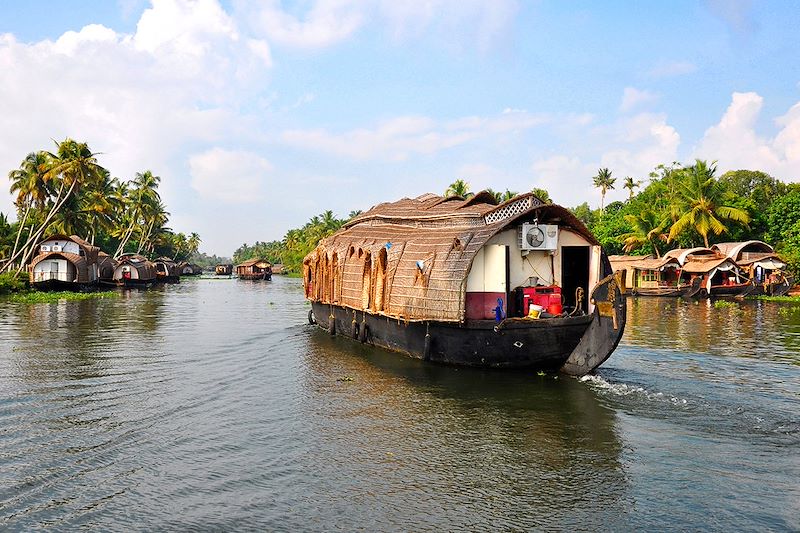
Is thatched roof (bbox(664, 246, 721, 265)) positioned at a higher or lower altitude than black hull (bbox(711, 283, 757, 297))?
higher

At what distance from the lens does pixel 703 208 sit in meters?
34.9

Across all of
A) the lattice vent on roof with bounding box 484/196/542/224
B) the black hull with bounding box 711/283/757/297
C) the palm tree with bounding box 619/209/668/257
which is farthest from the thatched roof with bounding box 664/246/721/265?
the lattice vent on roof with bounding box 484/196/542/224

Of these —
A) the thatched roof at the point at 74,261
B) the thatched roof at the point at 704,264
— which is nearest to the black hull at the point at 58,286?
the thatched roof at the point at 74,261

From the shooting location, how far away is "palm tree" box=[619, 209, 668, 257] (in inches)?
1489

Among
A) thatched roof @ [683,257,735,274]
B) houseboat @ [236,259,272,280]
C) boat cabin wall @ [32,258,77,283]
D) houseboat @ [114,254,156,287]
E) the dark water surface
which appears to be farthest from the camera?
houseboat @ [236,259,272,280]

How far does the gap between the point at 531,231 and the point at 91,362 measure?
8208mm

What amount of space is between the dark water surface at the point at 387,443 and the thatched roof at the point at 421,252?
1209mm

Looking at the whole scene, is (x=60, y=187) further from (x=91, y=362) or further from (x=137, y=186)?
(x=91, y=362)

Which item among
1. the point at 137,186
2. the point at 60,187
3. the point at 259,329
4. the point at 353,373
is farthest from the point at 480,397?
the point at 137,186

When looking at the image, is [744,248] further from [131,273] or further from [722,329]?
[131,273]

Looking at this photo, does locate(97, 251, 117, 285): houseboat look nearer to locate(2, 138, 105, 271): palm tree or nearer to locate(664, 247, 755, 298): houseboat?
locate(2, 138, 105, 271): palm tree

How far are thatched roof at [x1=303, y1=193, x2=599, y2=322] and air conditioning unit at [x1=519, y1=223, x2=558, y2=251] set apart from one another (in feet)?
0.83

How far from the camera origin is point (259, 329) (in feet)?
55.1

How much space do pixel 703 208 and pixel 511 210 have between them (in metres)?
29.0
